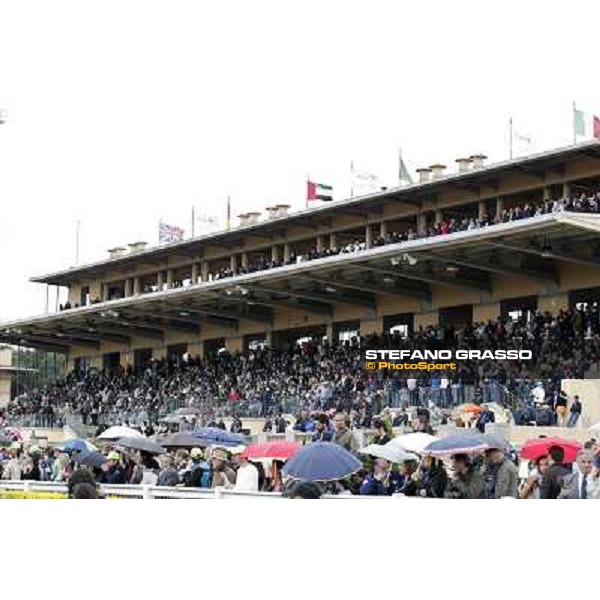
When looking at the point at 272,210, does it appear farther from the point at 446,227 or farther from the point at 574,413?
the point at 574,413

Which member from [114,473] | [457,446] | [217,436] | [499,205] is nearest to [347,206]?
[499,205]

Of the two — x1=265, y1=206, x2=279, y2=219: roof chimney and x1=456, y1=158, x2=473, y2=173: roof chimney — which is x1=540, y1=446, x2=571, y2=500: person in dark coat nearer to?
x1=456, y1=158, x2=473, y2=173: roof chimney

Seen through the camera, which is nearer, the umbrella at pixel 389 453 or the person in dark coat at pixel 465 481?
the person in dark coat at pixel 465 481

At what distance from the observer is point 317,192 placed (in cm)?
4294

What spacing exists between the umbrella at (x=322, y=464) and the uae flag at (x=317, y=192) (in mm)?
32342

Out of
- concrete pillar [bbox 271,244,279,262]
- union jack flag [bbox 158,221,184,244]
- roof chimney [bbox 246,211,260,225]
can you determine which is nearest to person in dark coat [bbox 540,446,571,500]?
concrete pillar [bbox 271,244,279,262]

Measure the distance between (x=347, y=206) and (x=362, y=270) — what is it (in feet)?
22.7

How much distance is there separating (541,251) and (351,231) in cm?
1402

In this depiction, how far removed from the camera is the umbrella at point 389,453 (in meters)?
12.4

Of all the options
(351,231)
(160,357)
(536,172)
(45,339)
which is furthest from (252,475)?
(45,339)

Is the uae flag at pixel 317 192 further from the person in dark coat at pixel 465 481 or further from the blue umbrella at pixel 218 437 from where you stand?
the person in dark coat at pixel 465 481

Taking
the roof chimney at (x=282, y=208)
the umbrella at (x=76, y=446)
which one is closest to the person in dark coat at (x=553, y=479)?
the umbrella at (x=76, y=446)
